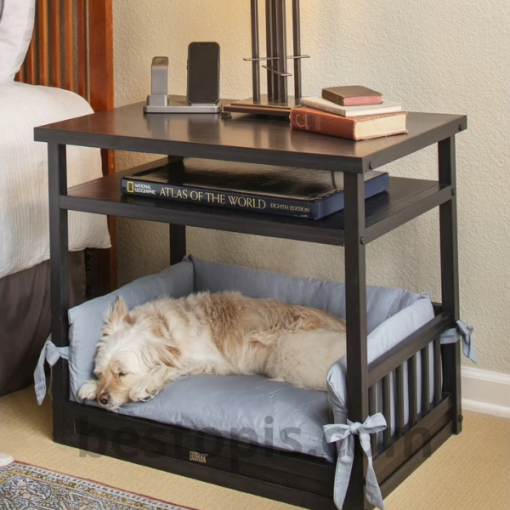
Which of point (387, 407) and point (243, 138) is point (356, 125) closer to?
point (243, 138)

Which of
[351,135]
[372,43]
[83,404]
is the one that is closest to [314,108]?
[351,135]

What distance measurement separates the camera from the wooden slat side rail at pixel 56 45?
2492 mm

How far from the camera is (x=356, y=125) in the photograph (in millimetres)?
1676

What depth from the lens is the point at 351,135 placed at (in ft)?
5.54

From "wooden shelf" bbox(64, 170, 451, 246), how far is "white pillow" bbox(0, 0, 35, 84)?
1.83 feet

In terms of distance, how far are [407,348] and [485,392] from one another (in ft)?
1.52

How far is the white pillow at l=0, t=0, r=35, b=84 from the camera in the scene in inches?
92.2

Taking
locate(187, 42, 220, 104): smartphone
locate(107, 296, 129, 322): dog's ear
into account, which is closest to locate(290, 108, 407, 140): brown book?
locate(187, 42, 220, 104): smartphone

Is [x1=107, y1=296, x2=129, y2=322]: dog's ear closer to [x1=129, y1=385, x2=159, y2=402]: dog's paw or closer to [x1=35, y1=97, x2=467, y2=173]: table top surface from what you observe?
[x1=129, y1=385, x2=159, y2=402]: dog's paw

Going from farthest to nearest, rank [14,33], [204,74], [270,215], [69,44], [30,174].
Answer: [69,44], [14,33], [30,174], [204,74], [270,215]

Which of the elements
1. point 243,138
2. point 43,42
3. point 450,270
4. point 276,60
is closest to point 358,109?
point 243,138

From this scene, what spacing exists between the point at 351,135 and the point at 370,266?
0.66 metres

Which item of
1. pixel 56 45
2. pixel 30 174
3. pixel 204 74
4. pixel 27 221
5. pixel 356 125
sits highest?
pixel 56 45

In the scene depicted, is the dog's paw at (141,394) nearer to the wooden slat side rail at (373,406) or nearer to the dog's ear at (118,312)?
the dog's ear at (118,312)
